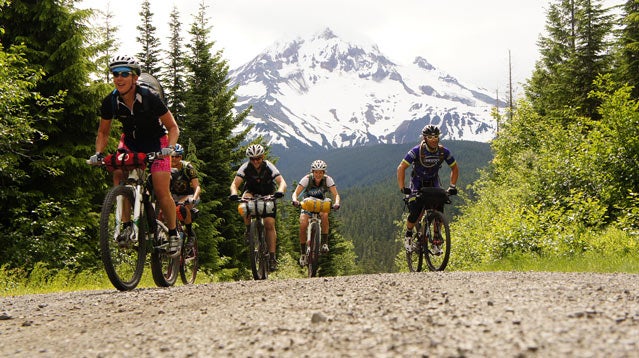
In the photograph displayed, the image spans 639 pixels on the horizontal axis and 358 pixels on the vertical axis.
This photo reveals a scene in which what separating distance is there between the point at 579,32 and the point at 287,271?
27696mm

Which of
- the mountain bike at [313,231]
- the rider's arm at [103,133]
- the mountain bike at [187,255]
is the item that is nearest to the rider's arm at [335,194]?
the mountain bike at [313,231]

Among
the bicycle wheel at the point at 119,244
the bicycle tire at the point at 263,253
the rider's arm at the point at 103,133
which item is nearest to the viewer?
the bicycle wheel at the point at 119,244

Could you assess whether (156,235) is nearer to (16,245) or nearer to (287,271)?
(16,245)

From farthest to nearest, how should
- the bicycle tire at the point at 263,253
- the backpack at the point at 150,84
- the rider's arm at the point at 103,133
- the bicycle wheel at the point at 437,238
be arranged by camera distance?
the bicycle wheel at the point at 437,238, the bicycle tire at the point at 263,253, the rider's arm at the point at 103,133, the backpack at the point at 150,84

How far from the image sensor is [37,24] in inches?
640

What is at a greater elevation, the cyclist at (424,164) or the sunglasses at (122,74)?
the sunglasses at (122,74)

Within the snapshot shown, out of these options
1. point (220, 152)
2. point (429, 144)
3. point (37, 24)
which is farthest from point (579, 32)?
point (37, 24)

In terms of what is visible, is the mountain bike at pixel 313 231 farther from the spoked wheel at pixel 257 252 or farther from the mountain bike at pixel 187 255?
the mountain bike at pixel 187 255

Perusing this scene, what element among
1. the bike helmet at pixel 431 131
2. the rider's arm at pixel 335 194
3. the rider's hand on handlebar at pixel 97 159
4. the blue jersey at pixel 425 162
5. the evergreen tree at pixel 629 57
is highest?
the evergreen tree at pixel 629 57

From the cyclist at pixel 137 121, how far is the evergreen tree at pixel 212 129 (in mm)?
19153

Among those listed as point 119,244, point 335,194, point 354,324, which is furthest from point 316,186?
point 354,324

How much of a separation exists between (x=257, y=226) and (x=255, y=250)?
45 centimetres

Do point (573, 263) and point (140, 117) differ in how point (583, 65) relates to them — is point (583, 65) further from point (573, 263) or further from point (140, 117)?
point (140, 117)

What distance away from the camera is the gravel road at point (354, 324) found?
7.99 feet
